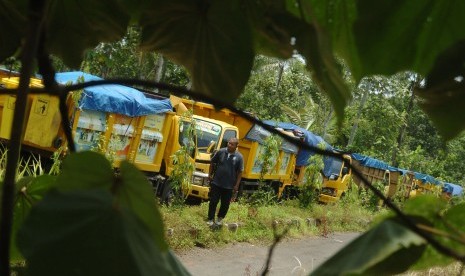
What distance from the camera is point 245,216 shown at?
263 inches

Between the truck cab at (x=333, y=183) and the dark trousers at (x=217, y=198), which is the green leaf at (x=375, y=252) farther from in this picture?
the truck cab at (x=333, y=183)

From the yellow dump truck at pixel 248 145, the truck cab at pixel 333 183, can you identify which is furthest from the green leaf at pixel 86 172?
Result: the truck cab at pixel 333 183

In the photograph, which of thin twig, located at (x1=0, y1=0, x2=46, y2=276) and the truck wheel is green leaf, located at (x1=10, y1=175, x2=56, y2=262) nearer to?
thin twig, located at (x1=0, y1=0, x2=46, y2=276)

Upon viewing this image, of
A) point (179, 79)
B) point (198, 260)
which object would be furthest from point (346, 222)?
point (198, 260)

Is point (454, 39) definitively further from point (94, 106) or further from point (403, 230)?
point (94, 106)

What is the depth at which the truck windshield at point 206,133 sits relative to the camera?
6.77m

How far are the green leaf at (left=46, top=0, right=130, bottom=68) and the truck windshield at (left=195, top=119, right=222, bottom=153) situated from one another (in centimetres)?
620

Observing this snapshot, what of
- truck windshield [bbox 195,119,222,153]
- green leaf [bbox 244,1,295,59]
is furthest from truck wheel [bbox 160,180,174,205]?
green leaf [bbox 244,1,295,59]

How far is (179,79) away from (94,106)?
3108 millimetres

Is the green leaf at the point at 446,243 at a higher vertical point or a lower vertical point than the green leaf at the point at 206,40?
lower

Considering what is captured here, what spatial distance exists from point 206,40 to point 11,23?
0.18 meters

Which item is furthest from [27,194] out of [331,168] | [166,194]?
[331,168]

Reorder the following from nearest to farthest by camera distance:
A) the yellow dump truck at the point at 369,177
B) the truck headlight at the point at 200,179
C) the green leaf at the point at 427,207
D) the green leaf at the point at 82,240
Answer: the green leaf at the point at 82,240 → the green leaf at the point at 427,207 → the truck headlight at the point at 200,179 → the yellow dump truck at the point at 369,177

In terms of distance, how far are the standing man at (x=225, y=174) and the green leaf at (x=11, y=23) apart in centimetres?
520
